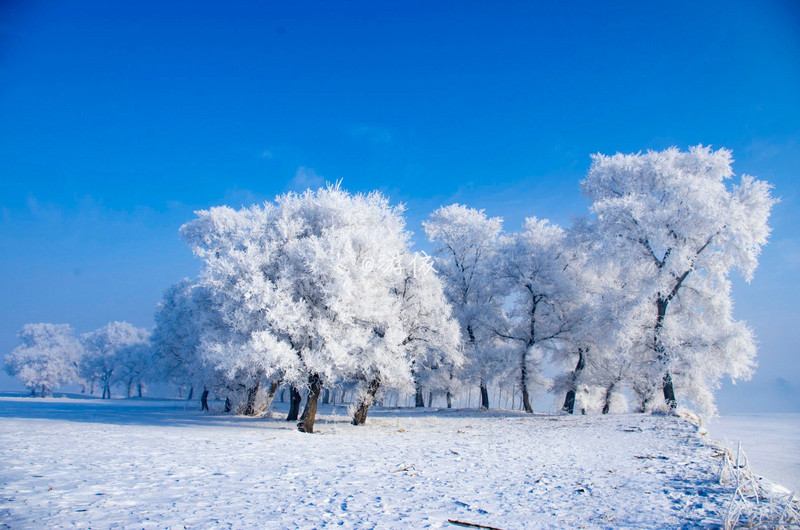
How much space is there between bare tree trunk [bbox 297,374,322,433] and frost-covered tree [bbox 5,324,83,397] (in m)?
70.0

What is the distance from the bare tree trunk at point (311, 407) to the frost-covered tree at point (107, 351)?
64279 millimetres

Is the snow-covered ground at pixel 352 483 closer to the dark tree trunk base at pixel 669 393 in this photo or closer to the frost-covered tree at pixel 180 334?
the dark tree trunk base at pixel 669 393

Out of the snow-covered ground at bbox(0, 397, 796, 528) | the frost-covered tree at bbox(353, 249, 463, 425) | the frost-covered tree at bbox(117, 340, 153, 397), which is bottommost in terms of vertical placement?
the frost-covered tree at bbox(117, 340, 153, 397)

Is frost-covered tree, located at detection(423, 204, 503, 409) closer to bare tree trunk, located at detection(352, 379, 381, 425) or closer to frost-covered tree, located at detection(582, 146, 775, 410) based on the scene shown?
frost-covered tree, located at detection(582, 146, 775, 410)

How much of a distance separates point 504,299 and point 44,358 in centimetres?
7343

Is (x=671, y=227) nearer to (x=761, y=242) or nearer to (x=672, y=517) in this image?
(x=761, y=242)

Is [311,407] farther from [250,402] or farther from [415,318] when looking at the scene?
[250,402]

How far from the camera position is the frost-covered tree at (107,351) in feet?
223

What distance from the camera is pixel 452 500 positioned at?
6285mm

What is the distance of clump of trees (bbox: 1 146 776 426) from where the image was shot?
1686 cm

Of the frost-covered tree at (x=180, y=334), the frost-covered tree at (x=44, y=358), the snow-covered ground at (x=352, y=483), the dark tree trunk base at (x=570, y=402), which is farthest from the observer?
the frost-covered tree at (x=44, y=358)

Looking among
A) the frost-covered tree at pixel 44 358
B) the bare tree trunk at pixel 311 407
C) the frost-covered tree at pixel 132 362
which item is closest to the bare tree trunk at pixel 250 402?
the bare tree trunk at pixel 311 407

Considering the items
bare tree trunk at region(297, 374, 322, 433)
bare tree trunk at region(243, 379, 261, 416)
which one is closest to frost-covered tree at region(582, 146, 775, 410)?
bare tree trunk at region(297, 374, 322, 433)

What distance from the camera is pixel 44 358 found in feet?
214
